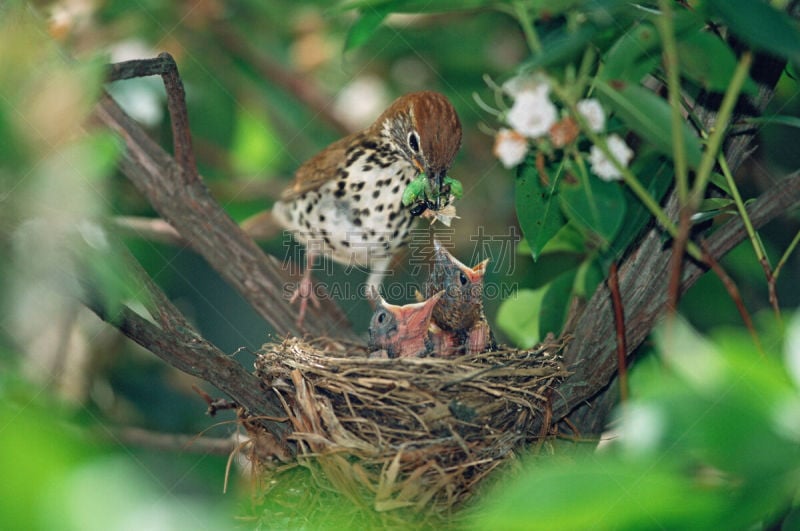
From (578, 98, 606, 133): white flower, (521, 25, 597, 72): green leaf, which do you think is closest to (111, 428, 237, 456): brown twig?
(578, 98, 606, 133): white flower

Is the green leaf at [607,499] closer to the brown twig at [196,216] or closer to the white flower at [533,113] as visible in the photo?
the white flower at [533,113]

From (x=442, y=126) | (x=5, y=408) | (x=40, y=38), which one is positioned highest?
(x=40, y=38)

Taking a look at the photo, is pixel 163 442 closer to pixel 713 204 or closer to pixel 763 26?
pixel 713 204

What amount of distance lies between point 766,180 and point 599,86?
82.0 inches

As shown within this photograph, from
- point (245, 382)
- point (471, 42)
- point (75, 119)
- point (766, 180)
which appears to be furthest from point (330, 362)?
point (471, 42)

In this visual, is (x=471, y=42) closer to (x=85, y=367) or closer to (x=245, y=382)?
(x=85, y=367)

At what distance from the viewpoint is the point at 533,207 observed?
197 centimetres

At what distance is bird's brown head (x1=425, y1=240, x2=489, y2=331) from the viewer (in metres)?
2.97

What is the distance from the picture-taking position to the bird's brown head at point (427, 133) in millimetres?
2928

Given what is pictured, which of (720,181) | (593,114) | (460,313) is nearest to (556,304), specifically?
Answer: (460,313)

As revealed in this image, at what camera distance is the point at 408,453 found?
2.16 meters

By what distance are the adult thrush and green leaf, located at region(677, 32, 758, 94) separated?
5.15ft

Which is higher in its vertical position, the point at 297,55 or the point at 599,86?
the point at 599,86

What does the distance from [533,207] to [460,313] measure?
3.47 feet
